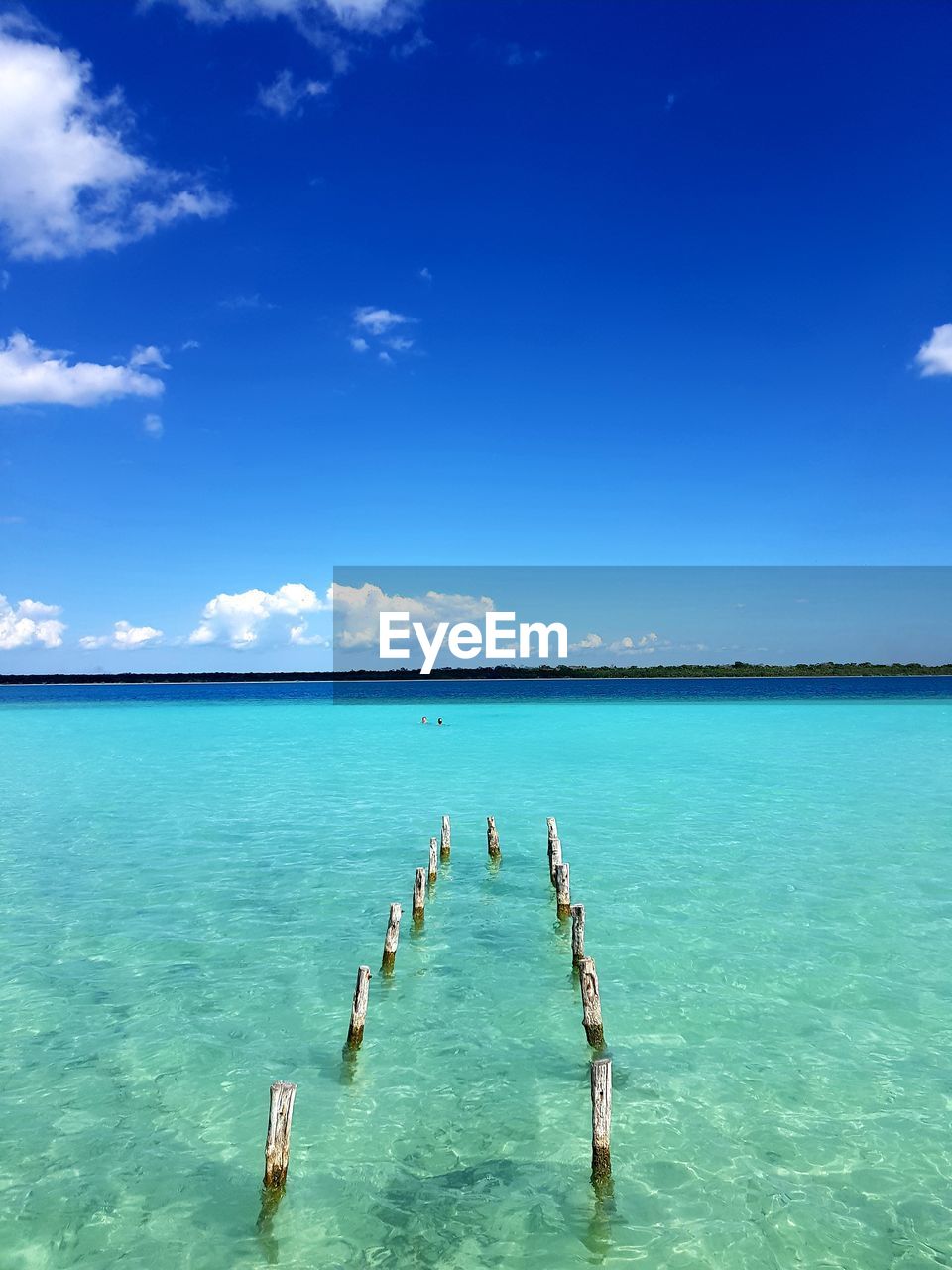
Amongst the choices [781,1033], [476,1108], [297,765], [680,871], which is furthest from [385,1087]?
[297,765]

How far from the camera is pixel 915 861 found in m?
21.8

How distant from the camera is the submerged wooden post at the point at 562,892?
669 inches

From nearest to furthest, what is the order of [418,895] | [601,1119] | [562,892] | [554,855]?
[601,1119] < [418,895] < [562,892] < [554,855]

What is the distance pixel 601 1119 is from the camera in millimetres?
8625

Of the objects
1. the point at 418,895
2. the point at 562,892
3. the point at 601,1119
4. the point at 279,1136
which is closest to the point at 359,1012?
the point at 279,1136

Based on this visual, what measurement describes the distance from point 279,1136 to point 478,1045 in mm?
4095

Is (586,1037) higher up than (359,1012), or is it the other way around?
(359,1012)

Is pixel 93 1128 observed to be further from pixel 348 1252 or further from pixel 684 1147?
pixel 684 1147

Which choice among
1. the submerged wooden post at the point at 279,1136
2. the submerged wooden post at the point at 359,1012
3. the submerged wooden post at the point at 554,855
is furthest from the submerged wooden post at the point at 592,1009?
the submerged wooden post at the point at 554,855

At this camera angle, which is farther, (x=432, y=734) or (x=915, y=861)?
(x=432, y=734)

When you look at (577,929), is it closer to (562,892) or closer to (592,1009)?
(592,1009)

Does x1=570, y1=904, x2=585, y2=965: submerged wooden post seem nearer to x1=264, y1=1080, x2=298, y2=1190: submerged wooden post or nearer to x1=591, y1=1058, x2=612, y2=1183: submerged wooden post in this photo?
x1=591, y1=1058, x2=612, y2=1183: submerged wooden post

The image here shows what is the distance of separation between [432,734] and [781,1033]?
5324 cm

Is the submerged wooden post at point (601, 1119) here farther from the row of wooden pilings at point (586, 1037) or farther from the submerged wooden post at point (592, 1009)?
the submerged wooden post at point (592, 1009)
